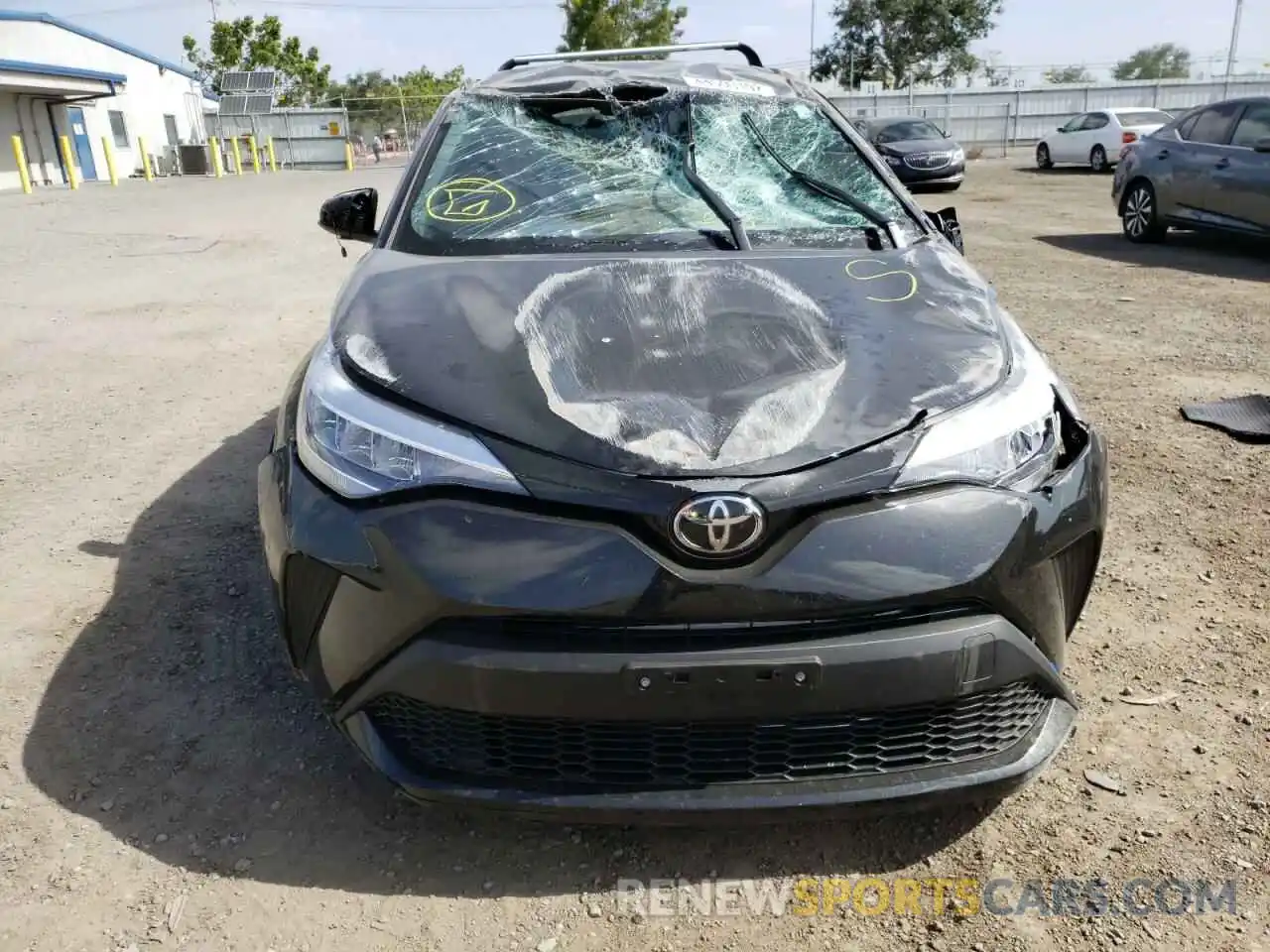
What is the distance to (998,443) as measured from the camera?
1.92 m

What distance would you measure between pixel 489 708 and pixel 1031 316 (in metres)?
6.43

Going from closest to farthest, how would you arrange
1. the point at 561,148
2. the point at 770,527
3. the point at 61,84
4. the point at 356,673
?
the point at 770,527 < the point at 356,673 < the point at 561,148 < the point at 61,84

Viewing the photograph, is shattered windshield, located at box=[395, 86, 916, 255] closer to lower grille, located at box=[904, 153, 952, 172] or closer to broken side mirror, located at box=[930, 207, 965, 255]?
broken side mirror, located at box=[930, 207, 965, 255]

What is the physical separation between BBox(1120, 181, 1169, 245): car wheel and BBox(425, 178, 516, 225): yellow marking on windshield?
31.9ft

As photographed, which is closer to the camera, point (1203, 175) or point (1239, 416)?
point (1239, 416)

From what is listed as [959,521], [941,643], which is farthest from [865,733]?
[959,521]

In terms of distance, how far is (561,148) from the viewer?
3133 millimetres

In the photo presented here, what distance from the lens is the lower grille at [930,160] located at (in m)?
17.1

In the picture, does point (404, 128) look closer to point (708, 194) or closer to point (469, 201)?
point (469, 201)

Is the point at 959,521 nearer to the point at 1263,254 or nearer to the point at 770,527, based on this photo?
the point at 770,527

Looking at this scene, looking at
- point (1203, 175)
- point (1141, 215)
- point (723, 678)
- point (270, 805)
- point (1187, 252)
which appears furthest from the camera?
point (1141, 215)

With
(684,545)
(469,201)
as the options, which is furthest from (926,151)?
(684,545)

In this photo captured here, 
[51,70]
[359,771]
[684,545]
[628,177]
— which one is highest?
[51,70]

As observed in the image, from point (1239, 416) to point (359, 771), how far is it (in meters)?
4.41
